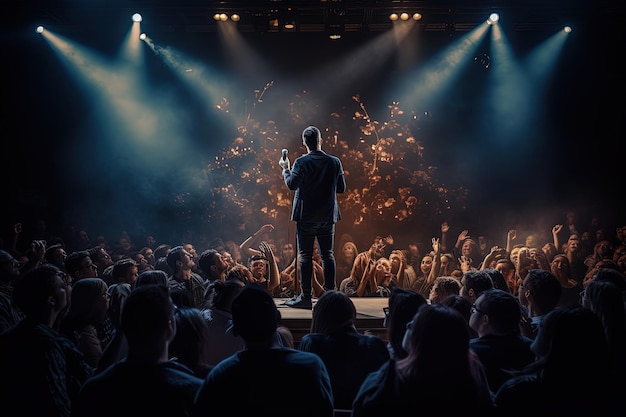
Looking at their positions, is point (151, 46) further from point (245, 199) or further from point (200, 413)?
point (200, 413)

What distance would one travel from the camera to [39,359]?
2336 mm

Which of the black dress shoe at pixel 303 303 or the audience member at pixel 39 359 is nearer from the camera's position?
the audience member at pixel 39 359

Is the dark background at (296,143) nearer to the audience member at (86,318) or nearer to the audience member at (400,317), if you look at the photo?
the audience member at (86,318)

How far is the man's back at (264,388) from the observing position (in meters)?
1.87

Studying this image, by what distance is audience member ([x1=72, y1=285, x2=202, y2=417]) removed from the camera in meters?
1.89

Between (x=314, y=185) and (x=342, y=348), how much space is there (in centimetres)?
251

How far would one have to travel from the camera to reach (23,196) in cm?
1155

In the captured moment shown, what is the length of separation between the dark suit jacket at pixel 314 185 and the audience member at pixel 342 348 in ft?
7.33

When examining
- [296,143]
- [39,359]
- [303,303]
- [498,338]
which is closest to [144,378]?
[39,359]

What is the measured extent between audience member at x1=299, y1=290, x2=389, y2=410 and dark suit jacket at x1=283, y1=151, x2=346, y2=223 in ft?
7.33

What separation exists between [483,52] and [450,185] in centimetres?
296

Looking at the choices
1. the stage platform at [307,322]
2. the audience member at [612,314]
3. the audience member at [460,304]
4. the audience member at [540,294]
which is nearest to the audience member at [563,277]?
the stage platform at [307,322]

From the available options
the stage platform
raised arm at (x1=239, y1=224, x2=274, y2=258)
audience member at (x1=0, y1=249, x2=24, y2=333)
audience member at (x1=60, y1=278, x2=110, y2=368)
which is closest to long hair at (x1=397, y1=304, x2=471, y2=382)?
audience member at (x1=60, y1=278, x2=110, y2=368)

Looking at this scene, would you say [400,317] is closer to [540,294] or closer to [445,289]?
[540,294]
